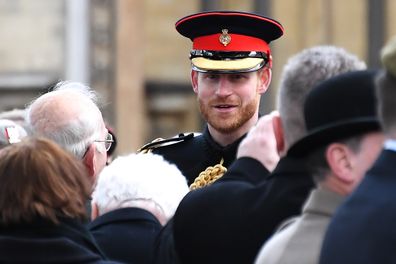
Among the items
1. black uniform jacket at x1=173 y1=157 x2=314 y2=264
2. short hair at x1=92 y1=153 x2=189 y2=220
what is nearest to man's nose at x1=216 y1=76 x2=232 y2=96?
short hair at x1=92 y1=153 x2=189 y2=220

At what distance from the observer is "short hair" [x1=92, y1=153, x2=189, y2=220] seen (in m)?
4.20

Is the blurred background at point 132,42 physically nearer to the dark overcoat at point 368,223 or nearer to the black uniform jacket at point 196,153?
the black uniform jacket at point 196,153

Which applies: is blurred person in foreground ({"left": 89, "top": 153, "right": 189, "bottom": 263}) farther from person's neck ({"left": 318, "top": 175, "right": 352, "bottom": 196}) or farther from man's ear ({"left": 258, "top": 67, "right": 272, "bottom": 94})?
Answer: man's ear ({"left": 258, "top": 67, "right": 272, "bottom": 94})

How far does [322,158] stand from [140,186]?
32.8 inches

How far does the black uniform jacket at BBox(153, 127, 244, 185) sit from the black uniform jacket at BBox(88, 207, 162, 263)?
3.29ft

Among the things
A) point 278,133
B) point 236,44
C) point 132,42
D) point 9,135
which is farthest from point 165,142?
point 132,42

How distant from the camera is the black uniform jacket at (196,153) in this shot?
17.1ft

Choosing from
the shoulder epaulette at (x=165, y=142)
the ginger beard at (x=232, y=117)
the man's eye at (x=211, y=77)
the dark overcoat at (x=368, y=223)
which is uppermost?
the dark overcoat at (x=368, y=223)

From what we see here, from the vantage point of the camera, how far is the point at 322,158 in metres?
3.50

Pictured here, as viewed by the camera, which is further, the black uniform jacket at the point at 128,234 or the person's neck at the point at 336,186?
the black uniform jacket at the point at 128,234

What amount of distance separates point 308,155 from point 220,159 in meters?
1.71

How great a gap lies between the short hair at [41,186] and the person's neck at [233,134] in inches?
54.0

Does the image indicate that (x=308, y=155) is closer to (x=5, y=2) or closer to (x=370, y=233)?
(x=370, y=233)

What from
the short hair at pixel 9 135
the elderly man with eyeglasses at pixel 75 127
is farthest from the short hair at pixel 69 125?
the short hair at pixel 9 135
